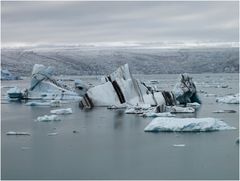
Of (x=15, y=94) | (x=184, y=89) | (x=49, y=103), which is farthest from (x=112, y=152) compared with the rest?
(x=15, y=94)

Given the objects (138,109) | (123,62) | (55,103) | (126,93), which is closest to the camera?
(138,109)

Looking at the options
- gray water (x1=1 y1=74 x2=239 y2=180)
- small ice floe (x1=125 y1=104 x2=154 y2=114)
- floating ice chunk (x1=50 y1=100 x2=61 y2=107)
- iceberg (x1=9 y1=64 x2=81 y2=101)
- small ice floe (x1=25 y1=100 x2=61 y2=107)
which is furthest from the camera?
iceberg (x1=9 y1=64 x2=81 y2=101)

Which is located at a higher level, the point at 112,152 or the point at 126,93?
the point at 126,93

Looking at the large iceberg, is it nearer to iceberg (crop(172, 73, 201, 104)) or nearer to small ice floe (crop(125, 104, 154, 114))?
iceberg (crop(172, 73, 201, 104))

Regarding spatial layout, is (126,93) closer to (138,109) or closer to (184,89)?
(138,109)

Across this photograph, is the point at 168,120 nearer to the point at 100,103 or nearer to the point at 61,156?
the point at 61,156

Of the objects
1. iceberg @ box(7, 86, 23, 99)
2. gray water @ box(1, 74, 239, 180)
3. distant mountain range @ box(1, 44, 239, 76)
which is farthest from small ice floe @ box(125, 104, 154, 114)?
distant mountain range @ box(1, 44, 239, 76)

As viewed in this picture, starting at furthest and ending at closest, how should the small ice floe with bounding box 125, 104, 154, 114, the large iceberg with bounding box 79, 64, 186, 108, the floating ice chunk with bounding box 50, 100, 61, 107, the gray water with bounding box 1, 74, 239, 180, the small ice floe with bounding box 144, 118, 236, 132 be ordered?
the floating ice chunk with bounding box 50, 100, 61, 107, the large iceberg with bounding box 79, 64, 186, 108, the small ice floe with bounding box 125, 104, 154, 114, the small ice floe with bounding box 144, 118, 236, 132, the gray water with bounding box 1, 74, 239, 180

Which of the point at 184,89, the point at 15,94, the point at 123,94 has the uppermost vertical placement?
the point at 184,89
